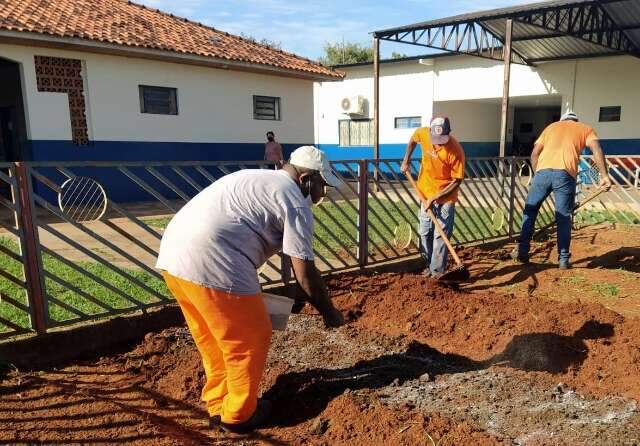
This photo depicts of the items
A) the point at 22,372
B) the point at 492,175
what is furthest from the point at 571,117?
the point at 22,372

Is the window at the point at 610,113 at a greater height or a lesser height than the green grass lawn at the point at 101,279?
greater

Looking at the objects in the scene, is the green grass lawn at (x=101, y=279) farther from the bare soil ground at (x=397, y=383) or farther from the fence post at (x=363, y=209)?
the bare soil ground at (x=397, y=383)

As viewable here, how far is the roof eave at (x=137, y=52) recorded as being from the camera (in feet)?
31.2

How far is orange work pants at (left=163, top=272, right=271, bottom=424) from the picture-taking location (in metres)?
2.47

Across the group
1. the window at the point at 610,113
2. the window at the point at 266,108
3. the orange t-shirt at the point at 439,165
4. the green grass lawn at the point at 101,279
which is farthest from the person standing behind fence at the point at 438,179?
the window at the point at 610,113

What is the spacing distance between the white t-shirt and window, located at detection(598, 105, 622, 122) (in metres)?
16.1

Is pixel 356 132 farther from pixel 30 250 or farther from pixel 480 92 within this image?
pixel 30 250

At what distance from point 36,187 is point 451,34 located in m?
10.9

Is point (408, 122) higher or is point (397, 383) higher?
point (408, 122)

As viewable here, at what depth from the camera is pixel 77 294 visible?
4.32 m

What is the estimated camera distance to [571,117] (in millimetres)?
5828

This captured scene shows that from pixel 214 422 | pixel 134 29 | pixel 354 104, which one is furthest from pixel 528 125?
pixel 214 422

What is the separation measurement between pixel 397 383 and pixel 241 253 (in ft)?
4.42

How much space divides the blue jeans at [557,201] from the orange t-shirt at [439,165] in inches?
49.0
